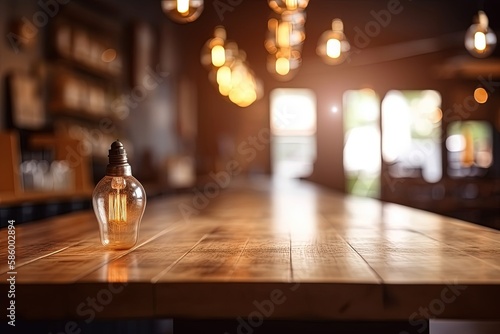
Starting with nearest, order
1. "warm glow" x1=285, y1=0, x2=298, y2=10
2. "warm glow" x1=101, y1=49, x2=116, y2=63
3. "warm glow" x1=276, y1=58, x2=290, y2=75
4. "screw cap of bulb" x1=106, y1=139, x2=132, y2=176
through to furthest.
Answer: "screw cap of bulb" x1=106, y1=139, x2=132, y2=176
"warm glow" x1=285, y1=0, x2=298, y2=10
"warm glow" x1=276, y1=58, x2=290, y2=75
"warm glow" x1=101, y1=49, x2=116, y2=63

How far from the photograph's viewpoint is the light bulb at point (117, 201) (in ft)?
4.79

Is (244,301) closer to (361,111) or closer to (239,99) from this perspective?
(239,99)

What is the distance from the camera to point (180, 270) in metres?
1.17

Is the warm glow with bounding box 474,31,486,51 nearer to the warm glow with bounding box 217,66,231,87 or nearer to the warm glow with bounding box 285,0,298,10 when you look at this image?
the warm glow with bounding box 285,0,298,10

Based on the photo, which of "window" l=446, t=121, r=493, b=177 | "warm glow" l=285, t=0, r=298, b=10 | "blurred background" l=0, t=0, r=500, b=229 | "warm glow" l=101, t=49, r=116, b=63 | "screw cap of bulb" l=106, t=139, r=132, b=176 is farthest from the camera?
"window" l=446, t=121, r=493, b=177

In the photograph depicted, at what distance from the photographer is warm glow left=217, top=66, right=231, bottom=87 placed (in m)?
5.61

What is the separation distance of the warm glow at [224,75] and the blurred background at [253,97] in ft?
0.13

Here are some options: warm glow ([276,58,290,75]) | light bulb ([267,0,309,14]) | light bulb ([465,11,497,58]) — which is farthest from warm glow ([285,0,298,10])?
→ warm glow ([276,58,290,75])

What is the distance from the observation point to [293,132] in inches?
533

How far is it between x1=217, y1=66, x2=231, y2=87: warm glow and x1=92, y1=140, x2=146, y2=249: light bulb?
4.16 metres

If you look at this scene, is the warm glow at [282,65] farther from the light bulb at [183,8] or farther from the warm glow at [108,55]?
the light bulb at [183,8]

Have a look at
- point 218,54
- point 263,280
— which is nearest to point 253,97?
point 218,54

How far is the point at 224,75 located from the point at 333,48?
1.14m

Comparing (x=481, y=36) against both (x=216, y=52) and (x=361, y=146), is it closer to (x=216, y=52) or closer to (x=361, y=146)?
(x=216, y=52)
